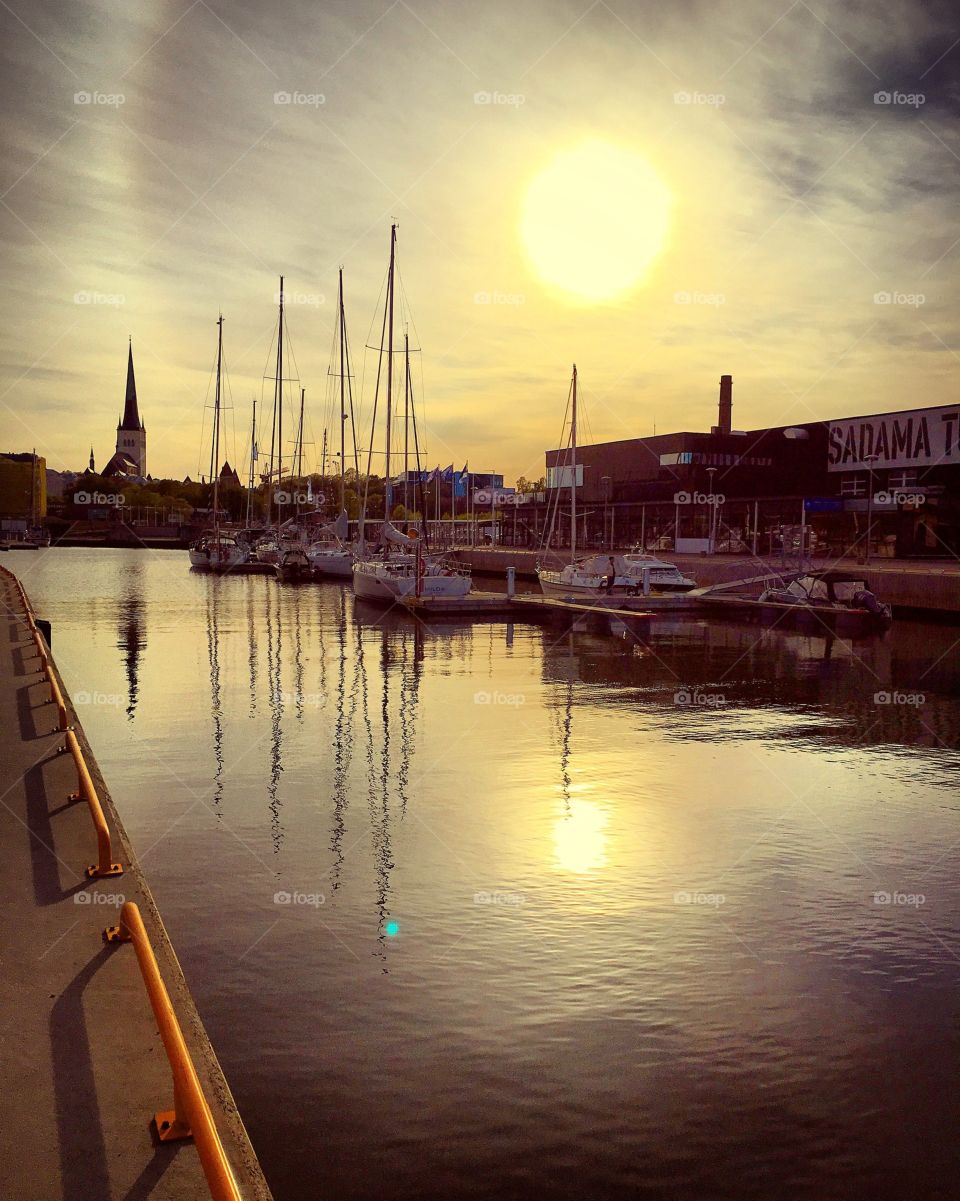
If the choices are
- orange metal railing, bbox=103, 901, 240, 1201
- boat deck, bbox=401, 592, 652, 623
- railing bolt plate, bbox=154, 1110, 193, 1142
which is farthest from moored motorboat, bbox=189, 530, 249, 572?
railing bolt plate, bbox=154, 1110, 193, 1142

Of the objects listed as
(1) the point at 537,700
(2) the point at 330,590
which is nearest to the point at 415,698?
(1) the point at 537,700

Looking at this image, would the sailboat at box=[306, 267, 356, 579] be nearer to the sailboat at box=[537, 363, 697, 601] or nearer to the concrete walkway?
the sailboat at box=[537, 363, 697, 601]

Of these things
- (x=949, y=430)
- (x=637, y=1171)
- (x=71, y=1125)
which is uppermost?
(x=949, y=430)

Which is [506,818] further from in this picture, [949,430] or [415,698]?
[949,430]

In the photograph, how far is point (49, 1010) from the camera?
704 cm

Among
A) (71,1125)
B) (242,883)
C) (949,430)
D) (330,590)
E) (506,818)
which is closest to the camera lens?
(71,1125)

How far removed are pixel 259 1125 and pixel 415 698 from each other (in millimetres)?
19644
